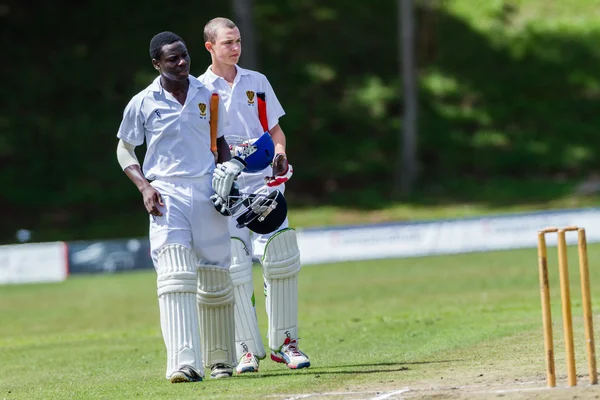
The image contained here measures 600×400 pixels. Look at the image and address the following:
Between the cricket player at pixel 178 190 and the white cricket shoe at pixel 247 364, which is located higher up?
the cricket player at pixel 178 190

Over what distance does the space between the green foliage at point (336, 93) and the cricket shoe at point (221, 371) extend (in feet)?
80.6

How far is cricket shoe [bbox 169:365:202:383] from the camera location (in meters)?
7.51

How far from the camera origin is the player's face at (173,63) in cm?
770

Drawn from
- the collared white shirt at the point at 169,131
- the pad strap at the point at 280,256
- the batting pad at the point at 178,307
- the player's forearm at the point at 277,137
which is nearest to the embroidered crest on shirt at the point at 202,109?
the collared white shirt at the point at 169,131

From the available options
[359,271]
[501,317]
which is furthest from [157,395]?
[359,271]

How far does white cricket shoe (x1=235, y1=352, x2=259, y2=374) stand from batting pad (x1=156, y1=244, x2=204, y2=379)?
2.38ft

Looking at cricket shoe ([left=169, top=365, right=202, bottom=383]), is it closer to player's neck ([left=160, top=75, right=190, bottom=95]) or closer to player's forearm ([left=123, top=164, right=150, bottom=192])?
player's forearm ([left=123, top=164, right=150, bottom=192])

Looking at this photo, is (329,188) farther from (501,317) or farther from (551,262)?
(501,317)

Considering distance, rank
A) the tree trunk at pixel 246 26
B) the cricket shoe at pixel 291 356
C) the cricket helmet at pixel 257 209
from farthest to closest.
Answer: the tree trunk at pixel 246 26 → the cricket shoe at pixel 291 356 → the cricket helmet at pixel 257 209

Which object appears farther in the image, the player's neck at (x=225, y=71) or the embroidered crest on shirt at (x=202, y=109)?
the player's neck at (x=225, y=71)

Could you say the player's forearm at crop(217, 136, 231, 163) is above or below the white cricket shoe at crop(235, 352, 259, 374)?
above

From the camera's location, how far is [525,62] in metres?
37.3

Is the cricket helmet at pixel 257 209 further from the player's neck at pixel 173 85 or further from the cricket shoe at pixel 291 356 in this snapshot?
the cricket shoe at pixel 291 356

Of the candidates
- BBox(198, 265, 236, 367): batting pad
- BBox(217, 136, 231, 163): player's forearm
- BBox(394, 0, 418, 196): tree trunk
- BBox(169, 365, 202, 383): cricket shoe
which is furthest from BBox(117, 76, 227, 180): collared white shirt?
BBox(394, 0, 418, 196): tree trunk
